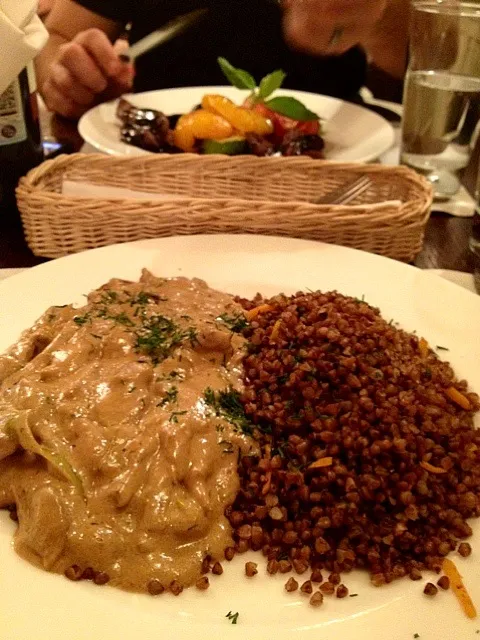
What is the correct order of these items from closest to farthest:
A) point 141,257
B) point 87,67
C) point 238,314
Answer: point 238,314
point 141,257
point 87,67

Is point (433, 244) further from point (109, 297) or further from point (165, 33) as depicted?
point (165, 33)

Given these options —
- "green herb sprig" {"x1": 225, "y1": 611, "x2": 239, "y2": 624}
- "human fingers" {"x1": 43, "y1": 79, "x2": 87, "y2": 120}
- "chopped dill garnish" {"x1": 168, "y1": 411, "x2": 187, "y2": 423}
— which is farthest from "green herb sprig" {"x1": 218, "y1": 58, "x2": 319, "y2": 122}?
"green herb sprig" {"x1": 225, "y1": 611, "x2": 239, "y2": 624}

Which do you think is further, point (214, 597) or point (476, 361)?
point (476, 361)

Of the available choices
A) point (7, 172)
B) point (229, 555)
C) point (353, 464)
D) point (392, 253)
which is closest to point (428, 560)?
point (353, 464)

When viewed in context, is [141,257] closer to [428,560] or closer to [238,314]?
[238,314]

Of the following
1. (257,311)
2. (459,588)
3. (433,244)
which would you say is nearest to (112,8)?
(433,244)
